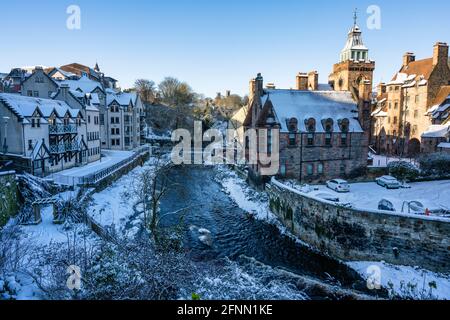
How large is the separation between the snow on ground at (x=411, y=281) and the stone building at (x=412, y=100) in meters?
29.4

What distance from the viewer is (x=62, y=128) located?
34.9 meters

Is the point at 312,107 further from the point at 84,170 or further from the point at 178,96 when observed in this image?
the point at 178,96

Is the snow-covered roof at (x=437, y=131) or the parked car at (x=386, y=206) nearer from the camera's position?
the parked car at (x=386, y=206)

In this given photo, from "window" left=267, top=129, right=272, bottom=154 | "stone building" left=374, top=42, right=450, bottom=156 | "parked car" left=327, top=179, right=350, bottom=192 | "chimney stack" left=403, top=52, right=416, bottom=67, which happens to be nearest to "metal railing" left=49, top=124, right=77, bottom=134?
"window" left=267, top=129, right=272, bottom=154

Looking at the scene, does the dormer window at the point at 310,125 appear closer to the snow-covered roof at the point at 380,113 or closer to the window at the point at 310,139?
the window at the point at 310,139

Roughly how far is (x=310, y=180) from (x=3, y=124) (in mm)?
32356

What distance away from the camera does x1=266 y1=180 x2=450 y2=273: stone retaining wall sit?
16641 mm

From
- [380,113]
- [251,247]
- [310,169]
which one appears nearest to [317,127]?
[310,169]

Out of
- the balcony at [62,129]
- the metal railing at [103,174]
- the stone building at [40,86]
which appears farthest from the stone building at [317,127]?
the stone building at [40,86]

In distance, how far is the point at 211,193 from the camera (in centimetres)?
3600

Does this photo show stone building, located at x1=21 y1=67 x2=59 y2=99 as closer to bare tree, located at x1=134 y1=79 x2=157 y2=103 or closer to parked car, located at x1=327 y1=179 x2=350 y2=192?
parked car, located at x1=327 y1=179 x2=350 y2=192

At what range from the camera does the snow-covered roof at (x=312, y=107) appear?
31702mm
